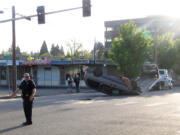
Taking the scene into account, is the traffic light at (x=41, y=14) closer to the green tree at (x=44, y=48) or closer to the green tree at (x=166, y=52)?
the green tree at (x=166, y=52)

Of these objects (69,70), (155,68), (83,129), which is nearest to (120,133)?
(83,129)

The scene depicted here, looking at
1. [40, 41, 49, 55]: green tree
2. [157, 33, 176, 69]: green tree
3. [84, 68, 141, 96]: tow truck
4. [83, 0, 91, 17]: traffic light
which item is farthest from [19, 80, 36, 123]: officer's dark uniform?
[40, 41, 49, 55]: green tree

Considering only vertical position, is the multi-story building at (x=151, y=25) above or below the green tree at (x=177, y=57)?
above

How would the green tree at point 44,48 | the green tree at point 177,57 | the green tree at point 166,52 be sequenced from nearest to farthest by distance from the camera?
the green tree at point 166,52 < the green tree at point 177,57 < the green tree at point 44,48

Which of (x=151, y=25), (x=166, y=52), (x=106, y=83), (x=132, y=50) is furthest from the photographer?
(x=151, y=25)

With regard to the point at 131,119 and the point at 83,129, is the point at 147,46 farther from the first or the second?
the point at 83,129

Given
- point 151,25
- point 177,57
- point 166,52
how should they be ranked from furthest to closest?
point 151,25, point 177,57, point 166,52

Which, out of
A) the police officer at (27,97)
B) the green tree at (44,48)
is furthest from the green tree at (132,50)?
the green tree at (44,48)

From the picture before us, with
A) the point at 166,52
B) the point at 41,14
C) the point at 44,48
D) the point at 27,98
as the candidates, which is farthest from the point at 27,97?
the point at 44,48

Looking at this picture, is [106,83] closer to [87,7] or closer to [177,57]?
[87,7]

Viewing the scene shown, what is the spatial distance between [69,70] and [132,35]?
8.93 meters

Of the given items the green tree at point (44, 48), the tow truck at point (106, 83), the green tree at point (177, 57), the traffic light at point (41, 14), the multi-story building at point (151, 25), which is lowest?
the tow truck at point (106, 83)

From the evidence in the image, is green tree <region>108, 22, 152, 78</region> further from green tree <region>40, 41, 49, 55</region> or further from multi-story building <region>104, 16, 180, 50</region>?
green tree <region>40, 41, 49, 55</region>

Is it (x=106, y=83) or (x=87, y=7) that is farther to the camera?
(x=106, y=83)
